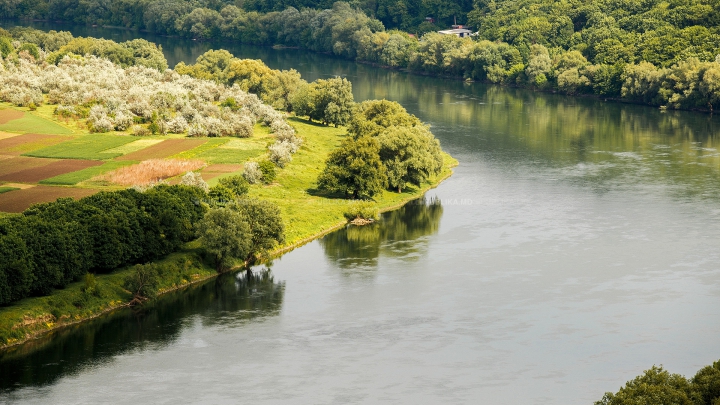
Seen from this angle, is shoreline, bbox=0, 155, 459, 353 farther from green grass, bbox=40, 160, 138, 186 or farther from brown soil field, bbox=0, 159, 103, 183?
brown soil field, bbox=0, 159, 103, 183

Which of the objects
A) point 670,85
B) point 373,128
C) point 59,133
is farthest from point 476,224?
point 670,85

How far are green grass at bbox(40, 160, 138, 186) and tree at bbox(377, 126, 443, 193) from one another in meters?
26.2

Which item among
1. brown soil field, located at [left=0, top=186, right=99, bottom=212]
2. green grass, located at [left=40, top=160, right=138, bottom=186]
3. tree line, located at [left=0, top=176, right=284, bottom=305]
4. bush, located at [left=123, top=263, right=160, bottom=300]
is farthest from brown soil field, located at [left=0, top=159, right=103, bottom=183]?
bush, located at [left=123, top=263, right=160, bottom=300]

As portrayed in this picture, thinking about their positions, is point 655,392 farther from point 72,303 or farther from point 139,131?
point 139,131

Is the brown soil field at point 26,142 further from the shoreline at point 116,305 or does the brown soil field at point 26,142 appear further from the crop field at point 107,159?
the shoreline at point 116,305

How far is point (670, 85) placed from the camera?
510 ft

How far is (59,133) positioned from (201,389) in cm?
6516

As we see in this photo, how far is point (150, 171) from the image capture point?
96312 mm

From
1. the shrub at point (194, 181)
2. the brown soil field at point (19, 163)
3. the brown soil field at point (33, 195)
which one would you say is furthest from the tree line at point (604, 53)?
the brown soil field at point (33, 195)

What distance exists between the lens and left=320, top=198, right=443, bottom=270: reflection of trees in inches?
3226

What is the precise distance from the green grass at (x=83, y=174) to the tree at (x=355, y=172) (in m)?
20.9

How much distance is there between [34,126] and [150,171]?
2732 centimetres

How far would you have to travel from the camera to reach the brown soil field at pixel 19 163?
316 feet

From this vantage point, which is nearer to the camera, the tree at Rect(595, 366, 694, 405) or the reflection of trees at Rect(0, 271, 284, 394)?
the tree at Rect(595, 366, 694, 405)
